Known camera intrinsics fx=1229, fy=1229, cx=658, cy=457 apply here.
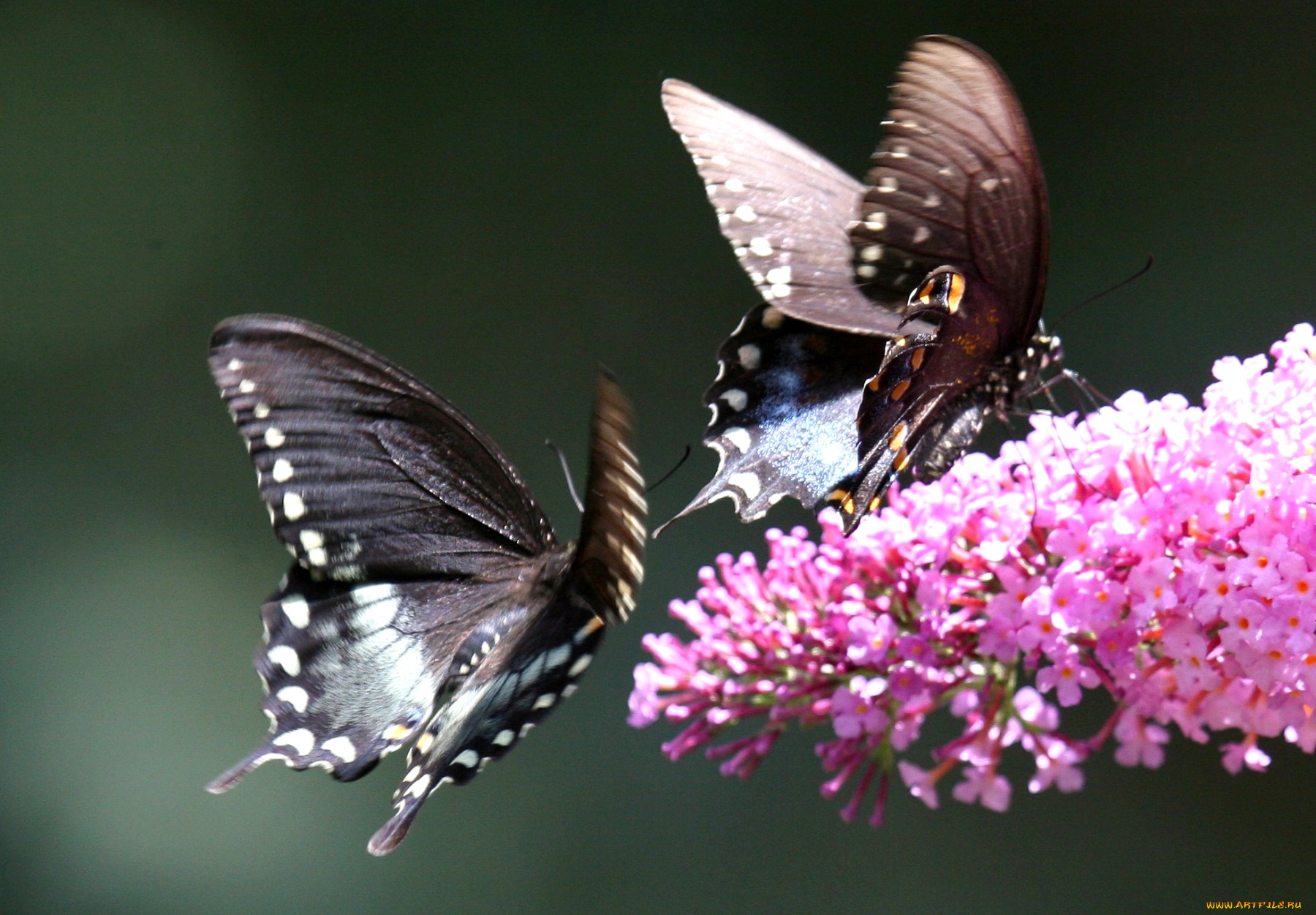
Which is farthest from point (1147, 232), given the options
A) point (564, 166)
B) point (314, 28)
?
point (314, 28)

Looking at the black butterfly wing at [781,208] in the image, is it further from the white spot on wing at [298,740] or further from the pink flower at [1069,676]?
the white spot on wing at [298,740]

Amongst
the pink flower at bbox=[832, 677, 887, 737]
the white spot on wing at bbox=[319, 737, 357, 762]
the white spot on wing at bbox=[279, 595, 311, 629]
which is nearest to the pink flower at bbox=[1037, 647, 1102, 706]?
the pink flower at bbox=[832, 677, 887, 737]

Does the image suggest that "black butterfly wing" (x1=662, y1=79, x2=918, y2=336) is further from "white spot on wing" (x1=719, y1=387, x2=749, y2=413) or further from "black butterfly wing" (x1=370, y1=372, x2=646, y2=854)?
"black butterfly wing" (x1=370, y1=372, x2=646, y2=854)

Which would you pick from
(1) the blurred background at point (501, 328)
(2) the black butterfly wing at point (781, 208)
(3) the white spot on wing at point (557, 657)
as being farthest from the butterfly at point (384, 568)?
(1) the blurred background at point (501, 328)

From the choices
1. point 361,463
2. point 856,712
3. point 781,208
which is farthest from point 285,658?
point 781,208

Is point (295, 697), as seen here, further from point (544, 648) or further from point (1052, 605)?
point (1052, 605)

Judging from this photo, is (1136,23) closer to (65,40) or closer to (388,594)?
(388,594)
